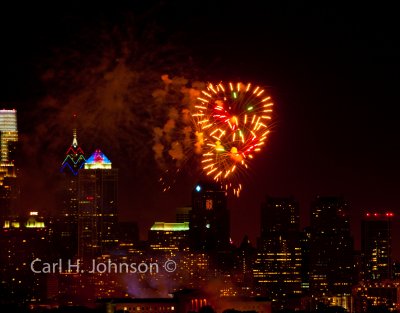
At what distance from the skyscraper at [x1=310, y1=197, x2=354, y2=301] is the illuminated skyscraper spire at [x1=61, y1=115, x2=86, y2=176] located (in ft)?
51.8

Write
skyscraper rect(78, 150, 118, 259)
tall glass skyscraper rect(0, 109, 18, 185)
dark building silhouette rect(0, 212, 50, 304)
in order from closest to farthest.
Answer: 1. dark building silhouette rect(0, 212, 50, 304)
2. tall glass skyscraper rect(0, 109, 18, 185)
3. skyscraper rect(78, 150, 118, 259)

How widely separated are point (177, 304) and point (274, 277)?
2335 centimetres

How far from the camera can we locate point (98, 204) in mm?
66188

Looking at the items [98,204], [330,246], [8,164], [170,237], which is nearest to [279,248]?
[330,246]

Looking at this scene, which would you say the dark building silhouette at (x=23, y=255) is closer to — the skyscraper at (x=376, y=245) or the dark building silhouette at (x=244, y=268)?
the dark building silhouette at (x=244, y=268)

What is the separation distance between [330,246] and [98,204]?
50.9 feet

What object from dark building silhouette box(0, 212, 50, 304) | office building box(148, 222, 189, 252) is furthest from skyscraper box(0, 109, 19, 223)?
office building box(148, 222, 189, 252)

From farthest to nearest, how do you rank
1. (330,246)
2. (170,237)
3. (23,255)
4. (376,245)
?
(376,245) < (330,246) < (170,237) < (23,255)

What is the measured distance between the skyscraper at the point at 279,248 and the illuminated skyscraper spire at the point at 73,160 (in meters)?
12.3

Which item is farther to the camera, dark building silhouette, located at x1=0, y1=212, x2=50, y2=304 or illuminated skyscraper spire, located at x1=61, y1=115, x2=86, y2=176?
illuminated skyscraper spire, located at x1=61, y1=115, x2=86, y2=176

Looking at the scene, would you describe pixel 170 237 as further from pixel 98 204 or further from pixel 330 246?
pixel 330 246

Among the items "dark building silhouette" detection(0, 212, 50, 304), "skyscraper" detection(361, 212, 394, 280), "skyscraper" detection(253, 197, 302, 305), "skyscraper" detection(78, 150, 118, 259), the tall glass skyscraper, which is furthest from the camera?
"skyscraper" detection(361, 212, 394, 280)

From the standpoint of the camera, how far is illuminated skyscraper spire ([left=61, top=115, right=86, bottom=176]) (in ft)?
218

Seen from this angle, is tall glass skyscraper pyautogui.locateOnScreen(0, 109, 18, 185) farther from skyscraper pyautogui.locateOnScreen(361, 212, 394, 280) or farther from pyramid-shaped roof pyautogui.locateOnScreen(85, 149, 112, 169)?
skyscraper pyautogui.locateOnScreen(361, 212, 394, 280)
